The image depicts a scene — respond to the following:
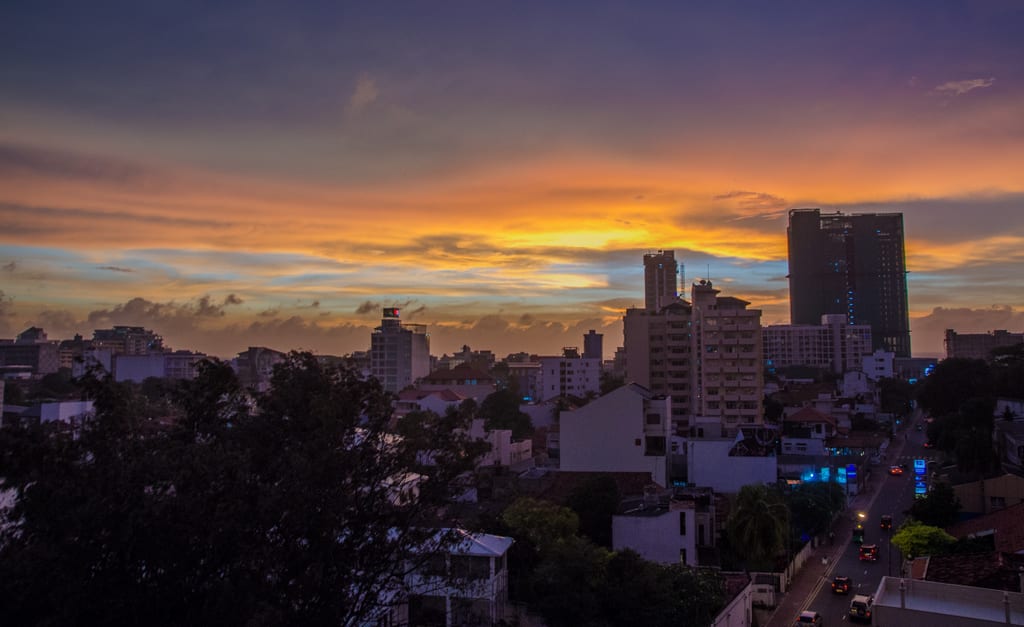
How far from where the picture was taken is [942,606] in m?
13.2

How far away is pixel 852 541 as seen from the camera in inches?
1303

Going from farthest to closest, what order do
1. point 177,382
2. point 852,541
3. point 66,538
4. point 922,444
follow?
point 922,444 → point 852,541 → point 177,382 → point 66,538

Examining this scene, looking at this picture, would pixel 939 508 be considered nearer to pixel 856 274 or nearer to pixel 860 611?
pixel 860 611

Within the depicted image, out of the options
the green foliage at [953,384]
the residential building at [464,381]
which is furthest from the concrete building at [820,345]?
the green foliage at [953,384]

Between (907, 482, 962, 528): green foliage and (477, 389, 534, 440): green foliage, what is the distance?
3317 centimetres

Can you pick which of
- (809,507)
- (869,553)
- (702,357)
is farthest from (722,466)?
(702,357)

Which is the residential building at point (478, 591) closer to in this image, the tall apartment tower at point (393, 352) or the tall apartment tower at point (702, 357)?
the tall apartment tower at point (702, 357)

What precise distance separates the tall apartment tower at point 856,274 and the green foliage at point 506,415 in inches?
4758

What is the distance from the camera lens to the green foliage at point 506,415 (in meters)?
60.2

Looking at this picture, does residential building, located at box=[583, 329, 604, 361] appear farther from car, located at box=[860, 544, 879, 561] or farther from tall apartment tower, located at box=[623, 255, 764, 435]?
car, located at box=[860, 544, 879, 561]

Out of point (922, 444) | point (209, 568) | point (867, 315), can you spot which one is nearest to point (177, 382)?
point (209, 568)

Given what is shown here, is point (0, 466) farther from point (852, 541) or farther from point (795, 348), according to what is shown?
point (795, 348)

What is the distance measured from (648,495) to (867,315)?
154199 millimetres

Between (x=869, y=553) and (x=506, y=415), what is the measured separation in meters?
35.8
